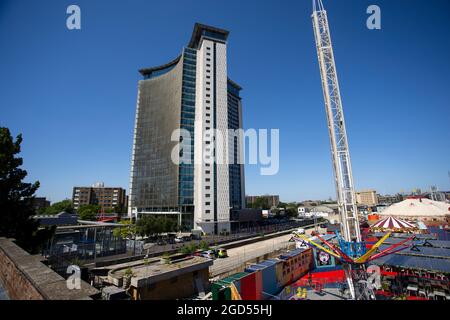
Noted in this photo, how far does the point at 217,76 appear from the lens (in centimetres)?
8112

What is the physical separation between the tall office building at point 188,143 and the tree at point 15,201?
48911 millimetres

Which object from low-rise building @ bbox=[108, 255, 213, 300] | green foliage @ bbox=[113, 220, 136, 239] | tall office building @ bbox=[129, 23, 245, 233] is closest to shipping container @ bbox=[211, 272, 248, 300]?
low-rise building @ bbox=[108, 255, 213, 300]

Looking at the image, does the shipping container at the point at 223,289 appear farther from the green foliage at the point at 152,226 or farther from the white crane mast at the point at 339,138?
the green foliage at the point at 152,226

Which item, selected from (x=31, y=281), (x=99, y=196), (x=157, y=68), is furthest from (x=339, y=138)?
(x=99, y=196)

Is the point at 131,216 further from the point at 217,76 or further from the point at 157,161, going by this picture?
the point at 217,76

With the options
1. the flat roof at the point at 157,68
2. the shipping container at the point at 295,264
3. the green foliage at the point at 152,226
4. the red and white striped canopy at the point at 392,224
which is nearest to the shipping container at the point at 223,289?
the shipping container at the point at 295,264

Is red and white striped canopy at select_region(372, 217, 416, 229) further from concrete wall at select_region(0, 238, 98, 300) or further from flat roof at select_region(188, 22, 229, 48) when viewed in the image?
flat roof at select_region(188, 22, 229, 48)

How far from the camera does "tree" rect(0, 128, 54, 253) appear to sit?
21031 millimetres

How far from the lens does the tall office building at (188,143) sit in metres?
72.6

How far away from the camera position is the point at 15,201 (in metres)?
21.9

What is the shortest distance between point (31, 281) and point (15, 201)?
68.0 feet

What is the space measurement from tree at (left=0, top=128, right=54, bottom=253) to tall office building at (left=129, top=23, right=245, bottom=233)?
48.9 meters

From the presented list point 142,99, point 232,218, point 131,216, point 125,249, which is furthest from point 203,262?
point 142,99

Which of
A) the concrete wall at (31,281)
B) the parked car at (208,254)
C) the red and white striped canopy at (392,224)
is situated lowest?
the parked car at (208,254)
